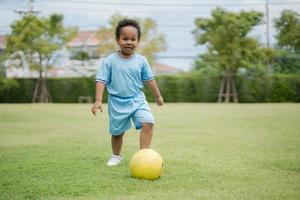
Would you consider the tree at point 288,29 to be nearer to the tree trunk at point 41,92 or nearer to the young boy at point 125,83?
the tree trunk at point 41,92

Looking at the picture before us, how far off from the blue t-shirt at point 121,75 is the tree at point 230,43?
2904cm

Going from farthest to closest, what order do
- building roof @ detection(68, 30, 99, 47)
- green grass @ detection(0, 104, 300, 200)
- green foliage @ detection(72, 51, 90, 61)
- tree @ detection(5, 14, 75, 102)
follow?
building roof @ detection(68, 30, 99, 47), green foliage @ detection(72, 51, 90, 61), tree @ detection(5, 14, 75, 102), green grass @ detection(0, 104, 300, 200)

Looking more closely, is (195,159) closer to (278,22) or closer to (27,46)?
(27,46)

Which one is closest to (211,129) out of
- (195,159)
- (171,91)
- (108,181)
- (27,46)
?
(195,159)

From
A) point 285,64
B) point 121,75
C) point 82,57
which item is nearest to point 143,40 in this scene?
point 82,57

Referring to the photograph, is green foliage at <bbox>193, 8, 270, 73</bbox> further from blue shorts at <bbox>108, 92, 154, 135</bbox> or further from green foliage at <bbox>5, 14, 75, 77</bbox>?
blue shorts at <bbox>108, 92, 154, 135</bbox>

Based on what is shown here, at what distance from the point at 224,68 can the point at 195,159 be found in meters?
29.5

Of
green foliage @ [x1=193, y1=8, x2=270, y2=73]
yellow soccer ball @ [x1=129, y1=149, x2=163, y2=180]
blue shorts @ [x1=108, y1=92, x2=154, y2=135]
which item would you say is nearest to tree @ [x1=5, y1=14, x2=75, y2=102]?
green foliage @ [x1=193, y1=8, x2=270, y2=73]

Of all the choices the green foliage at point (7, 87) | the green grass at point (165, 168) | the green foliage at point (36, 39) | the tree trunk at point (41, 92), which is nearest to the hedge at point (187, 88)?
the green foliage at point (7, 87)

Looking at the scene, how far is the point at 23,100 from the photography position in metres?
37.1

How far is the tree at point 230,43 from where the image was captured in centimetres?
3494

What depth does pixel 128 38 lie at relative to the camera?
19.8ft

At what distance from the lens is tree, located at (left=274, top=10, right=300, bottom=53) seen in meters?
37.1

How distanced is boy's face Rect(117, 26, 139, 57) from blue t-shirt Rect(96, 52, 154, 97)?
0.64ft
